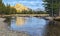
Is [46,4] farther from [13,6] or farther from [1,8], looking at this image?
[13,6]

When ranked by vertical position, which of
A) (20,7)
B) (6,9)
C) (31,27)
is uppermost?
(20,7)

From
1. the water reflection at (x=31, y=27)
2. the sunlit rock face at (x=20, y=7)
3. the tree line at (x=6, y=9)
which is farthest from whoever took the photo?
the sunlit rock face at (x=20, y=7)

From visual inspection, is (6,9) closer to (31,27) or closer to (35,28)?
(31,27)

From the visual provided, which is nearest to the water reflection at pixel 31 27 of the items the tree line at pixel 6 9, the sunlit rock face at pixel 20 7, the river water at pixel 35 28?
the river water at pixel 35 28

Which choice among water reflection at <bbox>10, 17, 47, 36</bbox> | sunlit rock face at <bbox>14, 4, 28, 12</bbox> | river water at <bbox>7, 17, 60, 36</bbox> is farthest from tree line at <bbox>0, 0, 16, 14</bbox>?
river water at <bbox>7, 17, 60, 36</bbox>

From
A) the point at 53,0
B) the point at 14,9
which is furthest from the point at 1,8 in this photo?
the point at 53,0

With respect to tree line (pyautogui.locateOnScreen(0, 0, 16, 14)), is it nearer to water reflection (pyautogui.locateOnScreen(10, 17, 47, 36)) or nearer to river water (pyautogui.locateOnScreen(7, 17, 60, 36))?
water reflection (pyautogui.locateOnScreen(10, 17, 47, 36))

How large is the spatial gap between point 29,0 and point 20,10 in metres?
5.28

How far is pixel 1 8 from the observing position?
65312mm

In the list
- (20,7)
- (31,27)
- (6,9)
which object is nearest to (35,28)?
(31,27)

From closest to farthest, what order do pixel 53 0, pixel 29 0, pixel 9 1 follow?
Result: pixel 53 0 → pixel 29 0 → pixel 9 1

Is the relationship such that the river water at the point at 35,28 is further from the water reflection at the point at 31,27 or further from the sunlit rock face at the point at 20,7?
the sunlit rock face at the point at 20,7

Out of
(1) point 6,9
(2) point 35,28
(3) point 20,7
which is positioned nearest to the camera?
(2) point 35,28

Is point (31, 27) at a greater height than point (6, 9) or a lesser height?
lesser
